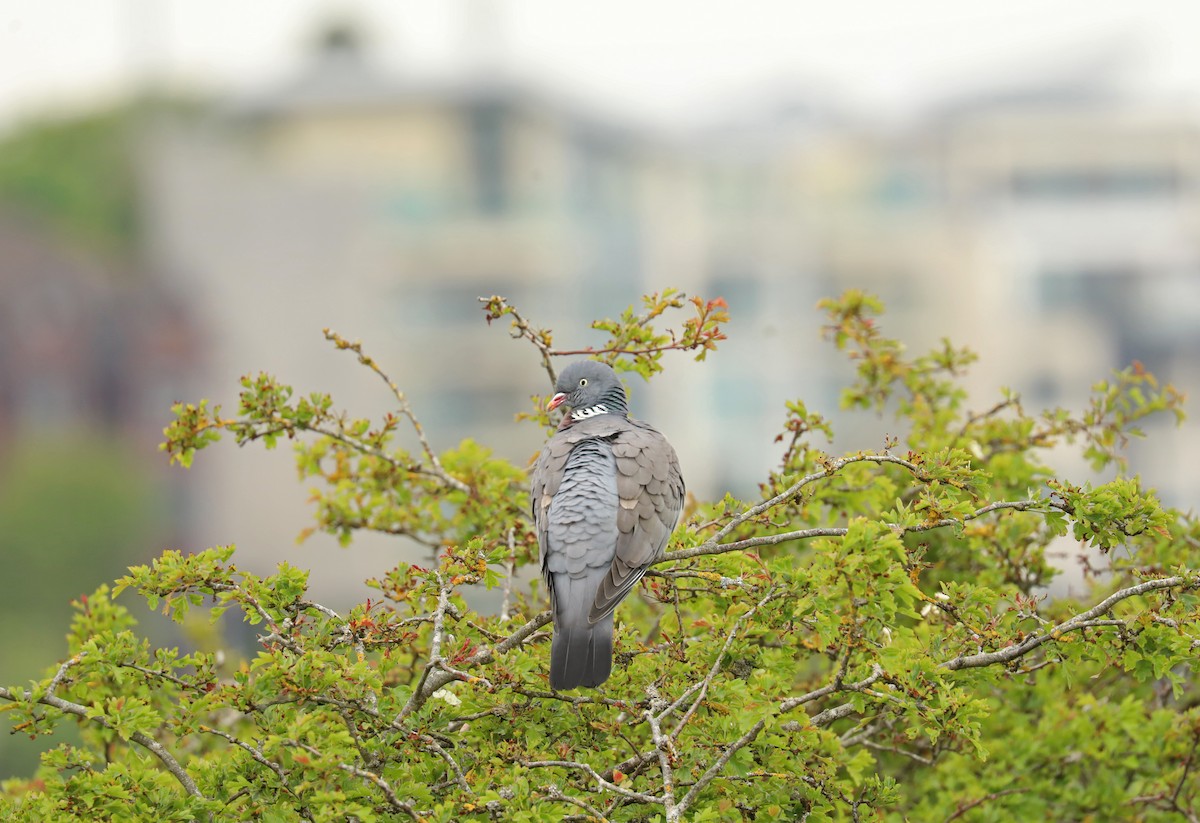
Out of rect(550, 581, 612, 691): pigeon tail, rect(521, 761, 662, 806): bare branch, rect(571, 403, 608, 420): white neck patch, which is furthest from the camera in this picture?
rect(571, 403, 608, 420): white neck patch

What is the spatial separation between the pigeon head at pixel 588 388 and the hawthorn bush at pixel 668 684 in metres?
0.55

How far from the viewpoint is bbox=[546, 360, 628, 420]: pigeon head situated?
19.1ft

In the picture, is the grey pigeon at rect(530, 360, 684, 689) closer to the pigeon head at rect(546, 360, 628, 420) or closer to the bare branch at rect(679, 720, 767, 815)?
→ the pigeon head at rect(546, 360, 628, 420)

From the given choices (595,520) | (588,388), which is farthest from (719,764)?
(588,388)

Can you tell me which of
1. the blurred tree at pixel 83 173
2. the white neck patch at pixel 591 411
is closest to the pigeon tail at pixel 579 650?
the white neck patch at pixel 591 411

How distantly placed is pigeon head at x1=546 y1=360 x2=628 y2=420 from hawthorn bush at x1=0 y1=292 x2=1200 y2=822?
1.81 feet

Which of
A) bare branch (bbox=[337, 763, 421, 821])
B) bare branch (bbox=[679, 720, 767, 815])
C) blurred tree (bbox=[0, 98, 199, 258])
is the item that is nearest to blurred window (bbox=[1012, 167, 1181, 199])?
blurred tree (bbox=[0, 98, 199, 258])

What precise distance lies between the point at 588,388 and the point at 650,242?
71.9 metres

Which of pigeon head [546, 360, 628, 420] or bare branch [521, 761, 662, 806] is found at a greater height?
pigeon head [546, 360, 628, 420]

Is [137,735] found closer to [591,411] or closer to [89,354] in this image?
[591,411]

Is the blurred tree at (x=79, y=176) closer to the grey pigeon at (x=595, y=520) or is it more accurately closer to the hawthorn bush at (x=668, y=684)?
the grey pigeon at (x=595, y=520)

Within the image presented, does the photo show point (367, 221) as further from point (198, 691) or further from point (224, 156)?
point (198, 691)

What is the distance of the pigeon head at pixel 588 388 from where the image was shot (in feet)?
19.1

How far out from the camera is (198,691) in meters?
4.29
